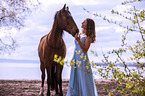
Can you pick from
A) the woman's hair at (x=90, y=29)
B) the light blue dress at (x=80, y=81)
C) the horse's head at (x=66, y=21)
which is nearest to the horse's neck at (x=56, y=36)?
the horse's head at (x=66, y=21)

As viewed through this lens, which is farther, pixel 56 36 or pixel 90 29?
pixel 56 36

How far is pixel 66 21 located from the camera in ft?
15.6

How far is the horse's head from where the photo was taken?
4.56 meters

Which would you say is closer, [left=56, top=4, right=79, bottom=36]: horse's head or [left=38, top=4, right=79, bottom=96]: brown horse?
[left=56, top=4, right=79, bottom=36]: horse's head

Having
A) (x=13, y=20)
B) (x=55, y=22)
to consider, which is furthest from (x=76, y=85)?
(x=13, y=20)

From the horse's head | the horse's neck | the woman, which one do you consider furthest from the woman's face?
the horse's neck

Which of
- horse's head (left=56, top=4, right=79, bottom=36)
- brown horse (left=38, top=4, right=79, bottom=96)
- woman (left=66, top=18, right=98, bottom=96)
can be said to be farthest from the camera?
brown horse (left=38, top=4, right=79, bottom=96)

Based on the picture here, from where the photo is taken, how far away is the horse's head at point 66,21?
456 cm

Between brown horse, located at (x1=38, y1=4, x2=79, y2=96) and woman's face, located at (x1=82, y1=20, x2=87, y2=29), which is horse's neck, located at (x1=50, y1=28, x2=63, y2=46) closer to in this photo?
brown horse, located at (x1=38, y1=4, x2=79, y2=96)

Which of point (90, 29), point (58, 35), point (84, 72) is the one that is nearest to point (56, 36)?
point (58, 35)

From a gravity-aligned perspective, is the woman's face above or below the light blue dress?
above

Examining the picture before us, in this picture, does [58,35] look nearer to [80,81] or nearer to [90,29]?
[90,29]

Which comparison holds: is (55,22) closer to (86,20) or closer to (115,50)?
(86,20)

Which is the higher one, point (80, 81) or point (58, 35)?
point (58, 35)
